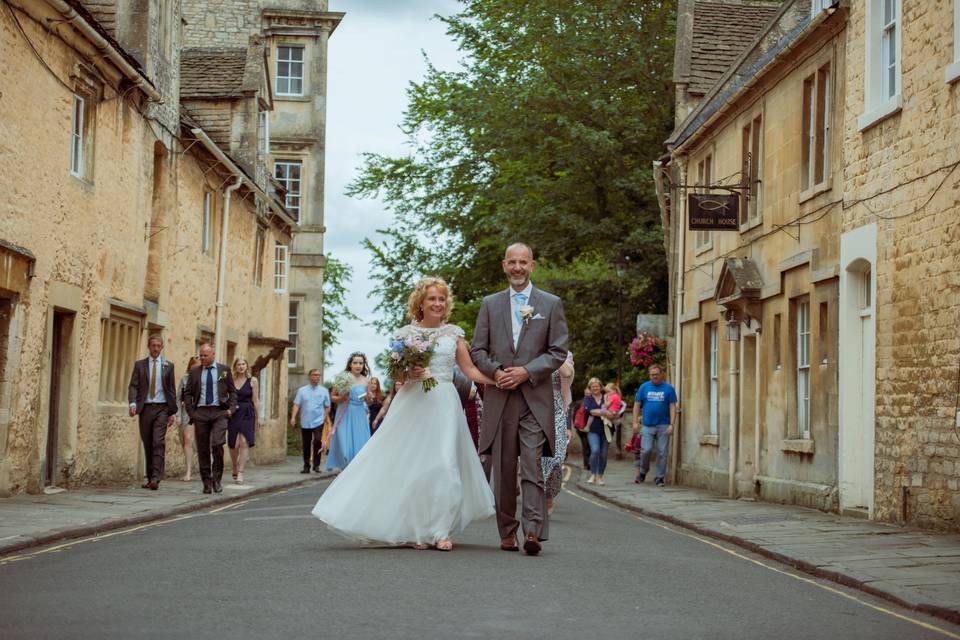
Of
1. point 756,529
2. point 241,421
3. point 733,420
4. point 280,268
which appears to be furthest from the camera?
point 280,268

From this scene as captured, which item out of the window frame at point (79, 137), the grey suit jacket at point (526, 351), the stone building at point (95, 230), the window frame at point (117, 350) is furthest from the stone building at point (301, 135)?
the grey suit jacket at point (526, 351)

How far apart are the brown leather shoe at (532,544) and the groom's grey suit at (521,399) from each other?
13 cm

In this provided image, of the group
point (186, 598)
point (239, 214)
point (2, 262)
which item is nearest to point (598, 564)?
point (186, 598)

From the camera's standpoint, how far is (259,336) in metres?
34.3

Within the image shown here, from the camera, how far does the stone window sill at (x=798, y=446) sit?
733 inches

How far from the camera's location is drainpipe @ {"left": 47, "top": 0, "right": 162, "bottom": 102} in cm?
1750

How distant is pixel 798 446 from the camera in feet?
62.6

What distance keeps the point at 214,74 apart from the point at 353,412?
11.6m

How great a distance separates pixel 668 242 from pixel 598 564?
20303 mm

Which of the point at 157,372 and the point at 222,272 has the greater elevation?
the point at 222,272

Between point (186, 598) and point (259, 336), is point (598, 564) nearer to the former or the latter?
point (186, 598)

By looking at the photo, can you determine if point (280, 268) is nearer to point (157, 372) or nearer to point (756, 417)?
point (157, 372)

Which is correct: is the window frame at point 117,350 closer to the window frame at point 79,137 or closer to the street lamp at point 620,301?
the window frame at point 79,137

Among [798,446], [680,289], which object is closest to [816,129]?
[798,446]
